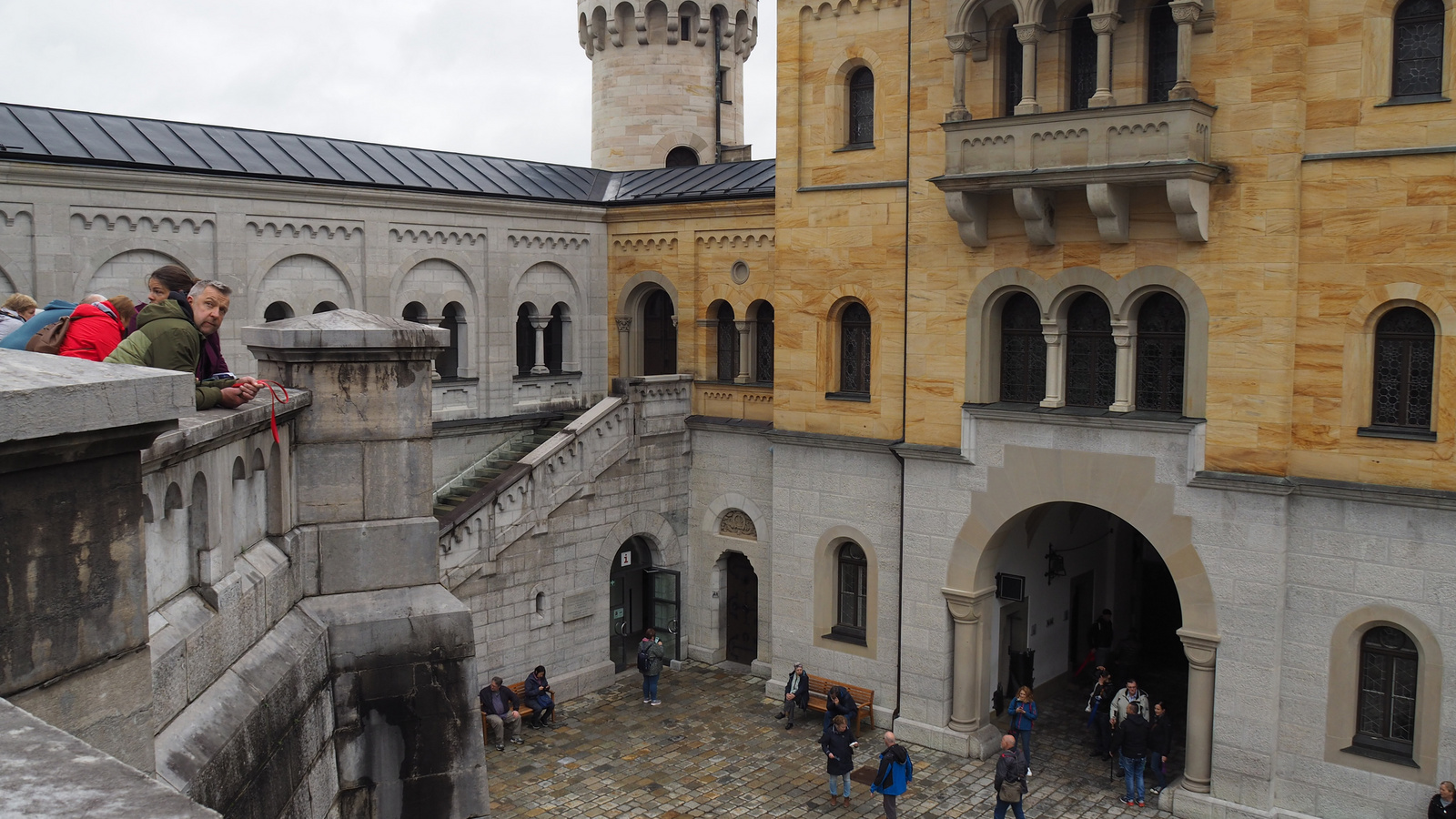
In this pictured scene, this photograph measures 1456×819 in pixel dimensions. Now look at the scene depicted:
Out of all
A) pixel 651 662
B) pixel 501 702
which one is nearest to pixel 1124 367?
pixel 651 662

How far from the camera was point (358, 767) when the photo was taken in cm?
631

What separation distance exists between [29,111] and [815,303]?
46.5 feet

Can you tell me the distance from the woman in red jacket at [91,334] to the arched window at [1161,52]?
16113mm

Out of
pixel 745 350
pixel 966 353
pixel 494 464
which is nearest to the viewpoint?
pixel 966 353

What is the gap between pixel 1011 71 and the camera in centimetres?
2008

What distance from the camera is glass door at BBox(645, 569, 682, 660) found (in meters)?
26.3

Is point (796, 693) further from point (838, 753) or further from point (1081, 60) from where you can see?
point (1081, 60)

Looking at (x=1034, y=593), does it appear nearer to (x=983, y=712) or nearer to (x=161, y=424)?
(x=983, y=712)

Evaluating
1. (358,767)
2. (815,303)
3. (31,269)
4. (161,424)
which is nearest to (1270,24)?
(815,303)

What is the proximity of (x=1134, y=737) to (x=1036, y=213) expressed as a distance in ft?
27.0

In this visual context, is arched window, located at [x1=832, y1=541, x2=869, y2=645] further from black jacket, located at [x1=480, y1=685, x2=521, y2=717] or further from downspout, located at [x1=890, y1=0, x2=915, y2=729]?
black jacket, located at [x1=480, y1=685, x2=521, y2=717]

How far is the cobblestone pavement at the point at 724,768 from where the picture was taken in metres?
19.1

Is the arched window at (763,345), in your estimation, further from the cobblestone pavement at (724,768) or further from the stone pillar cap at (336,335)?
the stone pillar cap at (336,335)

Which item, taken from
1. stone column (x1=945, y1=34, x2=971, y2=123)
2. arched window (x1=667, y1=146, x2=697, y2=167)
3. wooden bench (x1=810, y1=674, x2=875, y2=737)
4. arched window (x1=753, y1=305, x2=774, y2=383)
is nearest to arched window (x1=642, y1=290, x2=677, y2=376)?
arched window (x1=753, y1=305, x2=774, y2=383)
